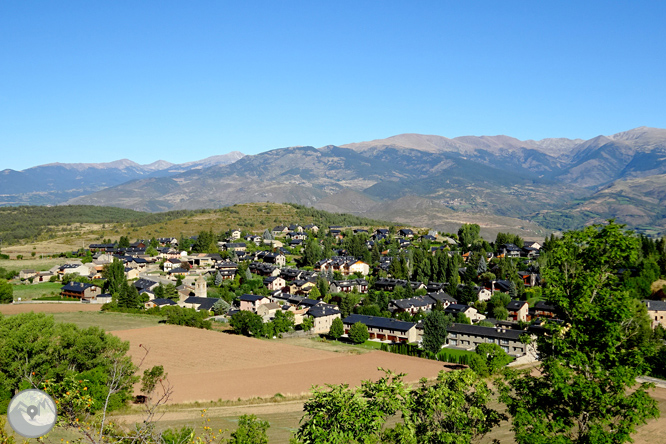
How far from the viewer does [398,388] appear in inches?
712

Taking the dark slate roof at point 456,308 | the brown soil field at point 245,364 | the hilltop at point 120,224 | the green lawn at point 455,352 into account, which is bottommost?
the green lawn at point 455,352

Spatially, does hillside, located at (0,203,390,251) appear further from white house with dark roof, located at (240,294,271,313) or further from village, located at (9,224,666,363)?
white house with dark roof, located at (240,294,271,313)

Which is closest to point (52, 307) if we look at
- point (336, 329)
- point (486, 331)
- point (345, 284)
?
point (336, 329)

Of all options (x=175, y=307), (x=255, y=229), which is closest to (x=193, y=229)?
(x=255, y=229)

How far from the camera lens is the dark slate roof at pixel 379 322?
5898 cm

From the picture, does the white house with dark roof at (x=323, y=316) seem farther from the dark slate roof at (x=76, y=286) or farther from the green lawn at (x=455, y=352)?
the dark slate roof at (x=76, y=286)

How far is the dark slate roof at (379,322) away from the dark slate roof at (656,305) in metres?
28.0

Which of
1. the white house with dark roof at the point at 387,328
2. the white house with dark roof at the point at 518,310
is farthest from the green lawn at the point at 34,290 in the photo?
the white house with dark roof at the point at 518,310

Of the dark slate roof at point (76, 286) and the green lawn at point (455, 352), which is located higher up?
the dark slate roof at point (76, 286)

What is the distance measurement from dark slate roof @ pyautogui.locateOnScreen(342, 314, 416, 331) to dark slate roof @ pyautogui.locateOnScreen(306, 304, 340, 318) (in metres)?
2.90

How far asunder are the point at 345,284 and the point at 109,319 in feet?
119

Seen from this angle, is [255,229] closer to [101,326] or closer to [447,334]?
[101,326]

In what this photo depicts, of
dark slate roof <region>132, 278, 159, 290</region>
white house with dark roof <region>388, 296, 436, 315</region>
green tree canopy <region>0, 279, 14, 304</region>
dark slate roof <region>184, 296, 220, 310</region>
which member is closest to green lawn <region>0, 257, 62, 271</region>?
green tree canopy <region>0, 279, 14, 304</region>

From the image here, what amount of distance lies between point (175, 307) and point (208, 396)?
28.4m
